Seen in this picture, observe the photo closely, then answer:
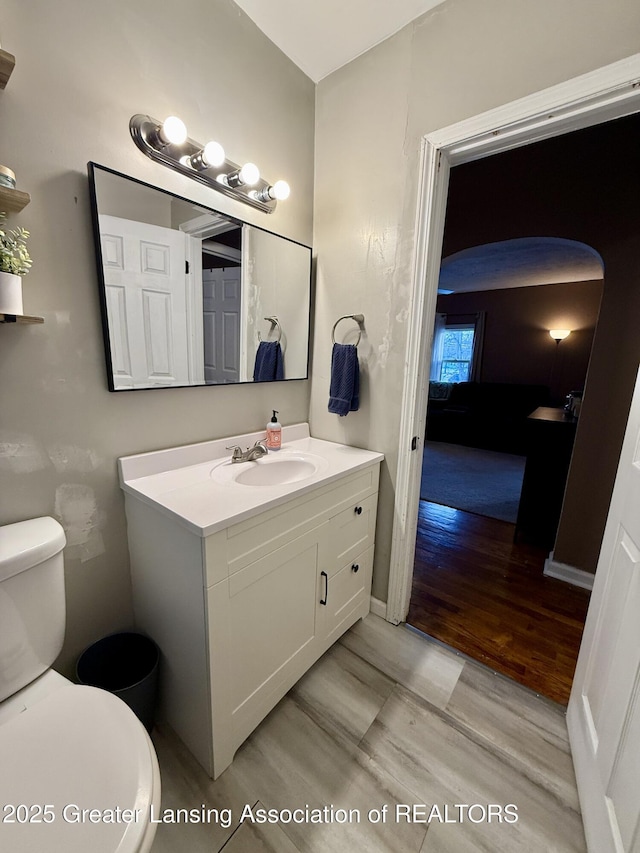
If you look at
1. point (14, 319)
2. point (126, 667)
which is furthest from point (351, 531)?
point (14, 319)

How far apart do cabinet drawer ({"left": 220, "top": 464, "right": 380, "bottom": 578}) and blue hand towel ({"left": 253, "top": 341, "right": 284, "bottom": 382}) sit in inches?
23.9

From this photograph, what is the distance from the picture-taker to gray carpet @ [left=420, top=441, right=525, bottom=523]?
3.05 meters

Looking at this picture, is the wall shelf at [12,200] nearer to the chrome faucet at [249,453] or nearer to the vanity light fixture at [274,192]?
the vanity light fixture at [274,192]

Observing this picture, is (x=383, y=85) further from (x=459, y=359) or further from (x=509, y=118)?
(x=459, y=359)

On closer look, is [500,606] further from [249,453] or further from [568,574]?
[249,453]

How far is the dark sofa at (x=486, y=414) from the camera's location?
4945 millimetres

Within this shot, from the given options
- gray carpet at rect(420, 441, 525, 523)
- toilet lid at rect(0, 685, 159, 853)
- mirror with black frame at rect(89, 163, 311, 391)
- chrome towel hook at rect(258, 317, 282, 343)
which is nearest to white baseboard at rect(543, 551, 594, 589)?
gray carpet at rect(420, 441, 525, 523)

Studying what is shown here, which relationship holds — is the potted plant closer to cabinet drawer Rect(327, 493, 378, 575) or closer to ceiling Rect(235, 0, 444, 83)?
cabinet drawer Rect(327, 493, 378, 575)

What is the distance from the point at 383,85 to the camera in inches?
54.7

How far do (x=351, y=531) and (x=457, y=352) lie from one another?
572cm

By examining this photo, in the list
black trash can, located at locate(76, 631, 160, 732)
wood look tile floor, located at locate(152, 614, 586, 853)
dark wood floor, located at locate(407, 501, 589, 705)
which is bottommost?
wood look tile floor, located at locate(152, 614, 586, 853)

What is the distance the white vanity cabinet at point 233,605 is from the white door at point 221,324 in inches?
22.5

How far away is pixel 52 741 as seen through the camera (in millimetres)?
714

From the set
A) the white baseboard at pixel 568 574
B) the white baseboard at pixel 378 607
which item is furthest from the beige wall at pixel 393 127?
the white baseboard at pixel 568 574
